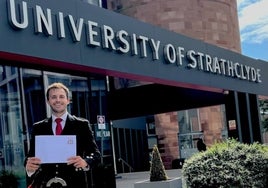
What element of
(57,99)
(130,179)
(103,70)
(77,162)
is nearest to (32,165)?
(77,162)

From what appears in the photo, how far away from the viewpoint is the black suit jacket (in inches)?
147

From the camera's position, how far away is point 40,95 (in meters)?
11.9

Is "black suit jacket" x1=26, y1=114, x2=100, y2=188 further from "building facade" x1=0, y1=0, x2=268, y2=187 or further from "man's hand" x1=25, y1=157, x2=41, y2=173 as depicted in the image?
"building facade" x1=0, y1=0, x2=268, y2=187

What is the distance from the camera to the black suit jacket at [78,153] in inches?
147

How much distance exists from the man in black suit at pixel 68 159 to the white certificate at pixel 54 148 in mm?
41

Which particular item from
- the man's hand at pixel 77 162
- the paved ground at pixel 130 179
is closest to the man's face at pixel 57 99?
the man's hand at pixel 77 162

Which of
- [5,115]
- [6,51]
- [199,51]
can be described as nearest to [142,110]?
[199,51]

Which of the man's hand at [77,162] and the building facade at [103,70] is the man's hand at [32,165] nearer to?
the man's hand at [77,162]

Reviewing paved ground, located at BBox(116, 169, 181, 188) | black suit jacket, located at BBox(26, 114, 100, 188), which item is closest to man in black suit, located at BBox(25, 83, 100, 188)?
black suit jacket, located at BBox(26, 114, 100, 188)

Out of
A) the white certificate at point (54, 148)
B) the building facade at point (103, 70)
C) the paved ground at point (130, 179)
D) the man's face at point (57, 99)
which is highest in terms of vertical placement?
the building facade at point (103, 70)

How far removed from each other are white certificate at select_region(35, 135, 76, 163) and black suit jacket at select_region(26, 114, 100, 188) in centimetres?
5

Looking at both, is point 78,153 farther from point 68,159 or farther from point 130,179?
point 130,179

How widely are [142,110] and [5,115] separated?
12445 millimetres

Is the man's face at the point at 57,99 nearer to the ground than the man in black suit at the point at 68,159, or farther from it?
farther from it
